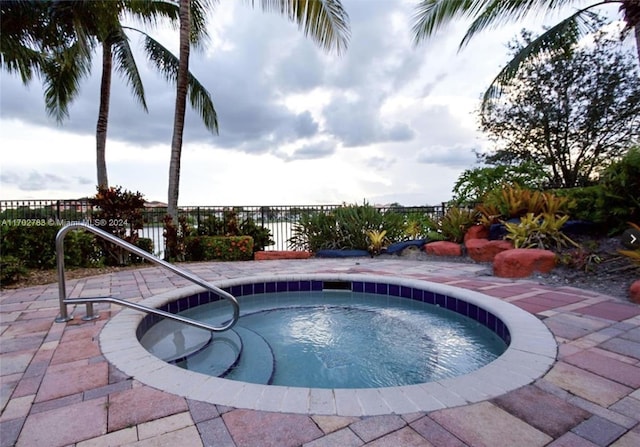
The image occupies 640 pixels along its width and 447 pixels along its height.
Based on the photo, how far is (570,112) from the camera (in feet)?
34.7

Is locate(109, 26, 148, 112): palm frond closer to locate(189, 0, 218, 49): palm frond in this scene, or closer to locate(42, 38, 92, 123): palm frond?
locate(42, 38, 92, 123): palm frond

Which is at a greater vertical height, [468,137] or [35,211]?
[468,137]

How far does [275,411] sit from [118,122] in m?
10.3

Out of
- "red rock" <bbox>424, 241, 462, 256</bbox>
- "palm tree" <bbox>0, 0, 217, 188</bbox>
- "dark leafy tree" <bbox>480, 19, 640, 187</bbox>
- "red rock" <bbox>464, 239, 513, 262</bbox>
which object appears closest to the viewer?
"red rock" <bbox>464, 239, 513, 262</bbox>

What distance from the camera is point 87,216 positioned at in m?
6.87

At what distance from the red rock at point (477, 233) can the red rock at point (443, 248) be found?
299mm

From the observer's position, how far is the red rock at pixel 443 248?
20.8ft

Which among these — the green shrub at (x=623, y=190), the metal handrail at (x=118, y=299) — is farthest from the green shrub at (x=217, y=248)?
the green shrub at (x=623, y=190)

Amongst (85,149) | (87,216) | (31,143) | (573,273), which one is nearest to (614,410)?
(573,273)

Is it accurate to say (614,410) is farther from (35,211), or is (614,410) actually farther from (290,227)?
(35,211)

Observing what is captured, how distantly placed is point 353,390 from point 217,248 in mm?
6032

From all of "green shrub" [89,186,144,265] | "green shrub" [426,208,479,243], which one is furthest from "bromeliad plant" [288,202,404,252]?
"green shrub" [89,186,144,265]

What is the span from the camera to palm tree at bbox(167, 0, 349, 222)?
6623 millimetres

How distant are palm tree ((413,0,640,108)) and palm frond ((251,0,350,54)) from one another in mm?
1657
